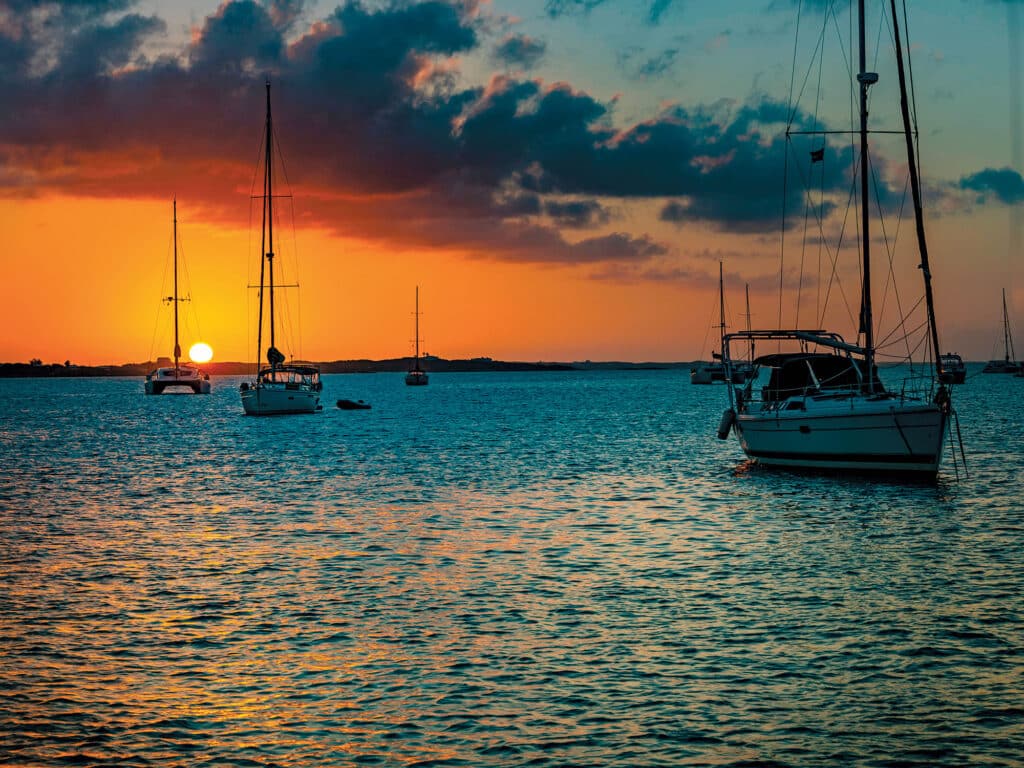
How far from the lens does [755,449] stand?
1609 inches

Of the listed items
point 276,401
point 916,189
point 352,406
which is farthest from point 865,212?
point 352,406

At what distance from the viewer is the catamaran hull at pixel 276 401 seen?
83.8 metres

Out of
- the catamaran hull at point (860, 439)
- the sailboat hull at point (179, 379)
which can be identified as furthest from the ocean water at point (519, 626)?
the sailboat hull at point (179, 379)

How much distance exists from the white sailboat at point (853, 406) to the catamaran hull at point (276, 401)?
4810 centimetres

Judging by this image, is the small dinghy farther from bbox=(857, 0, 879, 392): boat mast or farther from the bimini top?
bbox=(857, 0, 879, 392): boat mast

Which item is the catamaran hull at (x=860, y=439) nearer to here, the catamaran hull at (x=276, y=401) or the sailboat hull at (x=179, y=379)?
the catamaran hull at (x=276, y=401)

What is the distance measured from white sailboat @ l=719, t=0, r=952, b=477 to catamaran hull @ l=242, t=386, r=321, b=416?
48.1 metres

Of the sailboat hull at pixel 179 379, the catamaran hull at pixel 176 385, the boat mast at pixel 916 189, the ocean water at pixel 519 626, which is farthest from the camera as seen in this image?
the catamaran hull at pixel 176 385

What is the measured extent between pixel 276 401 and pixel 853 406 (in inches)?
2265

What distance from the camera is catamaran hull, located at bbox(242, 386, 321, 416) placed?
83.8 metres

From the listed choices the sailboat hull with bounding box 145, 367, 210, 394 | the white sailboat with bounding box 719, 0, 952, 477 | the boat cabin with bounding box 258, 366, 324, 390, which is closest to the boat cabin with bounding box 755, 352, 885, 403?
the white sailboat with bounding box 719, 0, 952, 477

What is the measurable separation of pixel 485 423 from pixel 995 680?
74.9 meters

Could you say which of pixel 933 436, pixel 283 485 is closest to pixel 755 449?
pixel 933 436

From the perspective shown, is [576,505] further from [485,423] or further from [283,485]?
[485,423]
